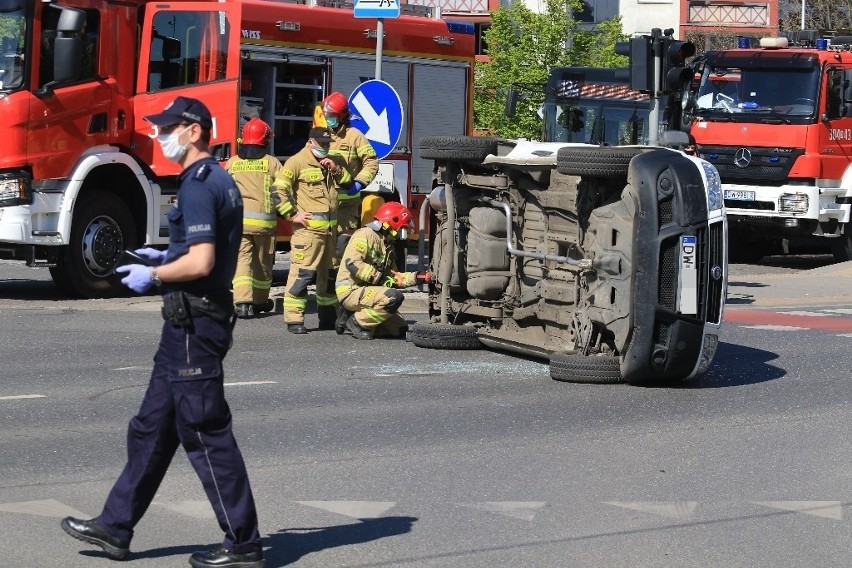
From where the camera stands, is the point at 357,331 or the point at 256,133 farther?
the point at 256,133

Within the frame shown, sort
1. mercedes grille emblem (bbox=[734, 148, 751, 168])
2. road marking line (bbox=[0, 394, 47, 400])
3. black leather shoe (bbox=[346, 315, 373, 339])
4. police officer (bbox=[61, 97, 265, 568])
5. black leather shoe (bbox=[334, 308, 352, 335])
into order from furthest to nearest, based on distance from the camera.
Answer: mercedes grille emblem (bbox=[734, 148, 751, 168])
black leather shoe (bbox=[334, 308, 352, 335])
black leather shoe (bbox=[346, 315, 373, 339])
road marking line (bbox=[0, 394, 47, 400])
police officer (bbox=[61, 97, 265, 568])

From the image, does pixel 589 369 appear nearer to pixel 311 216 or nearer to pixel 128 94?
pixel 311 216

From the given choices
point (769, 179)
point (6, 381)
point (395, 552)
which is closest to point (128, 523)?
point (395, 552)

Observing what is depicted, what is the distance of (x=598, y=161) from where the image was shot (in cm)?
1034

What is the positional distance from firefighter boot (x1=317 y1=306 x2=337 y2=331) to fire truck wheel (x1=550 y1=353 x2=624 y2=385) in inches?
124

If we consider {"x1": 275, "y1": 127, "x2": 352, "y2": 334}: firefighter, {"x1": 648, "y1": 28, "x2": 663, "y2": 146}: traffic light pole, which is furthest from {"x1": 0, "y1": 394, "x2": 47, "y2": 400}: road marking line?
{"x1": 648, "y1": 28, "x2": 663, "y2": 146}: traffic light pole

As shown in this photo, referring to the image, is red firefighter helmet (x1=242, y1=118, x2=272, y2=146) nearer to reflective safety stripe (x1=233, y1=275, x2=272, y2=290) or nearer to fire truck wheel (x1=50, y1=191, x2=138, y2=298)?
reflective safety stripe (x1=233, y1=275, x2=272, y2=290)

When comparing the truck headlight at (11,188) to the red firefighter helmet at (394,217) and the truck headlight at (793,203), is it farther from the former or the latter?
the truck headlight at (793,203)

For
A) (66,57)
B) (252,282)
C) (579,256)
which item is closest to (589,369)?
(579,256)

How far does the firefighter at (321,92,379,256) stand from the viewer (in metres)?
13.2

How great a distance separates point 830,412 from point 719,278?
1.17m

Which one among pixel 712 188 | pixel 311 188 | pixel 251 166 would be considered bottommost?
pixel 712 188

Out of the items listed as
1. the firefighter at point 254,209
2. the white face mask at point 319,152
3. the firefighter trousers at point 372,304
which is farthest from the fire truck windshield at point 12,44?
the firefighter trousers at point 372,304

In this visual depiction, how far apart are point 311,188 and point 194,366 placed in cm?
717
